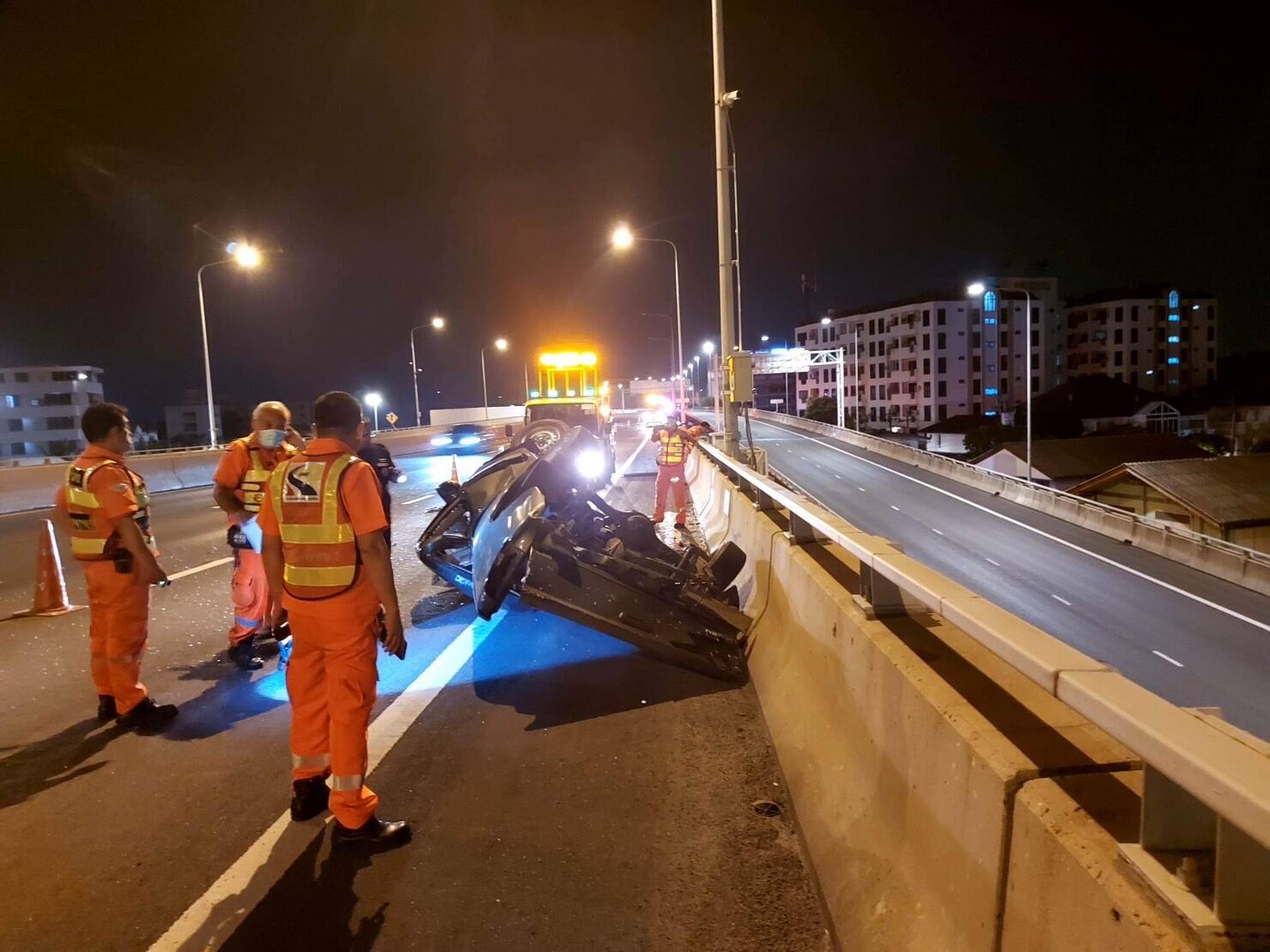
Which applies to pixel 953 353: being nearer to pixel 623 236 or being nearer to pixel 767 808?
pixel 623 236

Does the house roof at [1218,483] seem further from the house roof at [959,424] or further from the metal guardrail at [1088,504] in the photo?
the house roof at [959,424]

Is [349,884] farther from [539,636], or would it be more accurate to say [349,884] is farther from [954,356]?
[954,356]

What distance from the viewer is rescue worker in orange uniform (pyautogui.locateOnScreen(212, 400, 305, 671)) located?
19.8 ft

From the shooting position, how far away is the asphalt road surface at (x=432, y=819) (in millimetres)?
3000

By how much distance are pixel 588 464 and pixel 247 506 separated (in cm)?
379

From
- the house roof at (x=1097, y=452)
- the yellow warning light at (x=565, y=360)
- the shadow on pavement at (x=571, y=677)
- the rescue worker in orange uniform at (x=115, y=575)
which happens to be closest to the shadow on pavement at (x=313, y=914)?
the shadow on pavement at (x=571, y=677)

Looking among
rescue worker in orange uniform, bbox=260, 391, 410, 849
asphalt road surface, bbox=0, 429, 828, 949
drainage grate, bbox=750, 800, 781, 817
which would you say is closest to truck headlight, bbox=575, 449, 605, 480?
asphalt road surface, bbox=0, 429, 828, 949

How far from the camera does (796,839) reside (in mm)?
3500

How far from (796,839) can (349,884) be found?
1.88 m

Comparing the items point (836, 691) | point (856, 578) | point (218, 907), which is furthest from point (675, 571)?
point (218, 907)

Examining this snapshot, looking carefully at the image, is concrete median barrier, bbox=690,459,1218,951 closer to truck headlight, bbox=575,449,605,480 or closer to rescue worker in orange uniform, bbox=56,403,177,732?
rescue worker in orange uniform, bbox=56,403,177,732

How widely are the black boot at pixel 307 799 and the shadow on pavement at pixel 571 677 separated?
132 centimetres

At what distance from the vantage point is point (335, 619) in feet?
12.0

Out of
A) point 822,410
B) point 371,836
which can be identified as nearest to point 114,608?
point 371,836
